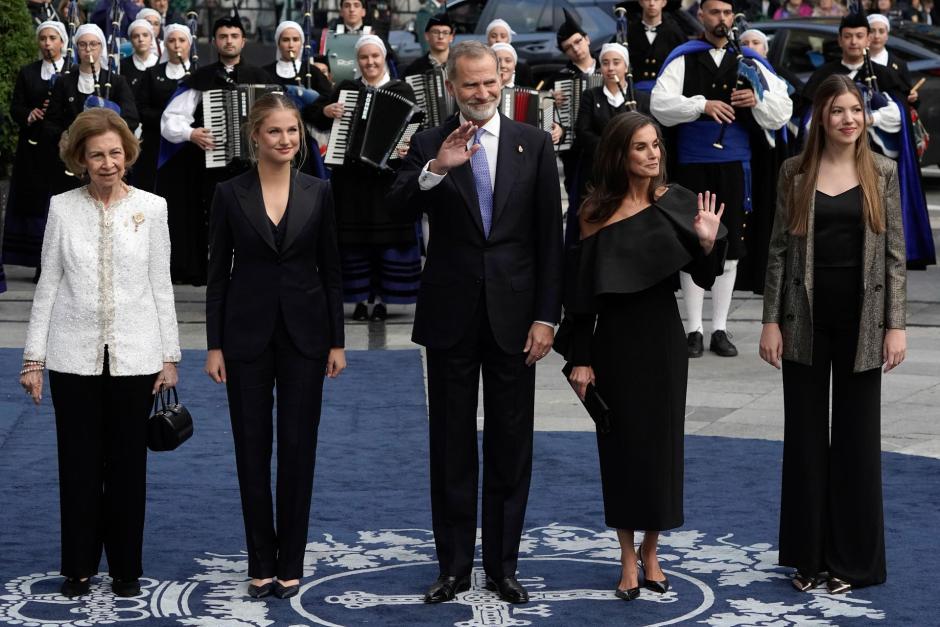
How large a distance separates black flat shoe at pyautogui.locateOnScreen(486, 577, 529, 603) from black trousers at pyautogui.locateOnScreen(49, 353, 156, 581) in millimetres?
1170

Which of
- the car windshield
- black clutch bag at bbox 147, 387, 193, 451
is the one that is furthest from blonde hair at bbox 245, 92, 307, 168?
the car windshield

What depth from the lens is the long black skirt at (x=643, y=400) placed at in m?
5.92

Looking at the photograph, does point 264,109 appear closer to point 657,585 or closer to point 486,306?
point 486,306

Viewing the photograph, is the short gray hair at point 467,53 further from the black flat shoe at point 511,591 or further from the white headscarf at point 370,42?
the white headscarf at point 370,42

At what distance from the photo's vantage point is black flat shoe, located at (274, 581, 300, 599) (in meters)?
5.97

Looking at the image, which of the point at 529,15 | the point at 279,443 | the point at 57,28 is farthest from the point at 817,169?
the point at 529,15

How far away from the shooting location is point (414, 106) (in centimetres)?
1127

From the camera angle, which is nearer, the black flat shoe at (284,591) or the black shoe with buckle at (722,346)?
the black flat shoe at (284,591)

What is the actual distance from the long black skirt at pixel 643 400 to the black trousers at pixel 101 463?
4.91 feet

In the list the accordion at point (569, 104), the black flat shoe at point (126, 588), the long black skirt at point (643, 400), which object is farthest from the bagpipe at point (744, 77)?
the black flat shoe at point (126, 588)

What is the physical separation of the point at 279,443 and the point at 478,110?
4.11 feet

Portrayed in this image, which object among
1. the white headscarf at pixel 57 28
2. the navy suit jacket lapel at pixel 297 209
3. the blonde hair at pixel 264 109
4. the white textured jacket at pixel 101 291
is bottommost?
the white textured jacket at pixel 101 291

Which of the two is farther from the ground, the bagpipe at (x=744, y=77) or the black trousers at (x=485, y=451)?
the bagpipe at (x=744, y=77)

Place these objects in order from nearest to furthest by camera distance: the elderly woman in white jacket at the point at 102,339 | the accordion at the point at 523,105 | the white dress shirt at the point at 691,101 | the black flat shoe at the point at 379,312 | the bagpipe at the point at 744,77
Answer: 1. the elderly woman in white jacket at the point at 102,339
2. the white dress shirt at the point at 691,101
3. the bagpipe at the point at 744,77
4. the accordion at the point at 523,105
5. the black flat shoe at the point at 379,312
